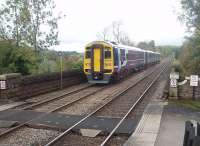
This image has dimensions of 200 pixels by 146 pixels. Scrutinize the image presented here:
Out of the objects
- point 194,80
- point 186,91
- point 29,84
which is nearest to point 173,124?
point 194,80

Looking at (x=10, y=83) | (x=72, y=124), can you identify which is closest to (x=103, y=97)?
(x=10, y=83)

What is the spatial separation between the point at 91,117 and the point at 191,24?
23.2m

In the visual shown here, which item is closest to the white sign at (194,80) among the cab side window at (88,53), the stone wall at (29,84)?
the stone wall at (29,84)

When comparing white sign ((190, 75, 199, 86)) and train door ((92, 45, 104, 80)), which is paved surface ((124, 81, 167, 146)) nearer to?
white sign ((190, 75, 199, 86))

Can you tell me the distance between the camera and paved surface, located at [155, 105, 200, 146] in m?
7.75

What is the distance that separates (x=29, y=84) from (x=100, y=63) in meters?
7.08

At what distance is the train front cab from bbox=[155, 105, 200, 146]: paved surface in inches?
386

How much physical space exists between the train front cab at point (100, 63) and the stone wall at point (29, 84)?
1583 mm

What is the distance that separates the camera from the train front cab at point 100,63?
2205 cm

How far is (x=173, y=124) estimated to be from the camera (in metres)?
9.48

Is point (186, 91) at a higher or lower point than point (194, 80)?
Answer: lower

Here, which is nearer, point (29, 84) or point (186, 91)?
point (186, 91)

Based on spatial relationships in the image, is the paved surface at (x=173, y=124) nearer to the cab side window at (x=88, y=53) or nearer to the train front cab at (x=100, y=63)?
the train front cab at (x=100, y=63)

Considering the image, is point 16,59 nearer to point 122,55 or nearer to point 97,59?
point 97,59
